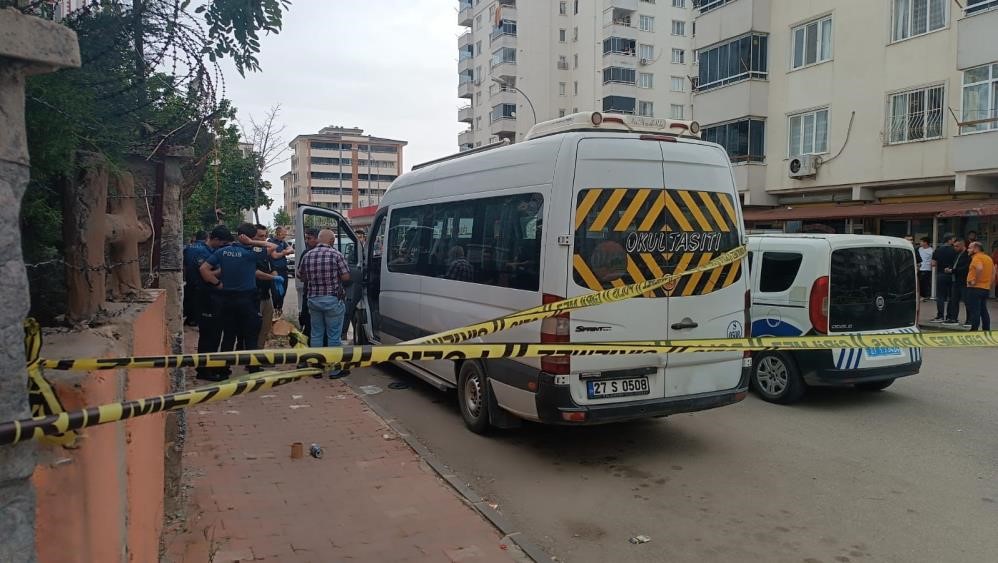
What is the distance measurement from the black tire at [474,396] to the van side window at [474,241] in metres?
0.83

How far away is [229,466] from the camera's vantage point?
5.50m

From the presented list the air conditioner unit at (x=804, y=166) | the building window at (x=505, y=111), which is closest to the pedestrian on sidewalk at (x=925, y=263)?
the air conditioner unit at (x=804, y=166)

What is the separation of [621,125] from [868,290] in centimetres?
342

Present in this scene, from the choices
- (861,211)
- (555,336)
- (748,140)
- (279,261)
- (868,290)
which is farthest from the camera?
(748,140)

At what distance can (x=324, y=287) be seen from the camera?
8734mm

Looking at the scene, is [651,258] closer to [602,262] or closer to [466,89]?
[602,262]

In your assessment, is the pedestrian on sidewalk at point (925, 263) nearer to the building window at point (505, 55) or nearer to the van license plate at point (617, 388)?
the van license plate at point (617, 388)

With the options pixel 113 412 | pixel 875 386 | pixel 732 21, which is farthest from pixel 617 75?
pixel 113 412

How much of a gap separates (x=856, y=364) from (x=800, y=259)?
120 centimetres

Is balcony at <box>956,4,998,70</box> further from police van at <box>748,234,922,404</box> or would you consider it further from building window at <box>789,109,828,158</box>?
police van at <box>748,234,922,404</box>

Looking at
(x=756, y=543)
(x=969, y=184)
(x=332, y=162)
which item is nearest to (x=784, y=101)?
(x=969, y=184)

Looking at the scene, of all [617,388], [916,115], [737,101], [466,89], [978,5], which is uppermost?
[466,89]

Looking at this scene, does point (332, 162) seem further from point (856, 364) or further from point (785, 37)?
point (856, 364)

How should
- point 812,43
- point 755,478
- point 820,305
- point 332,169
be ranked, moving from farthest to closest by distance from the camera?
point 332,169, point 812,43, point 820,305, point 755,478
